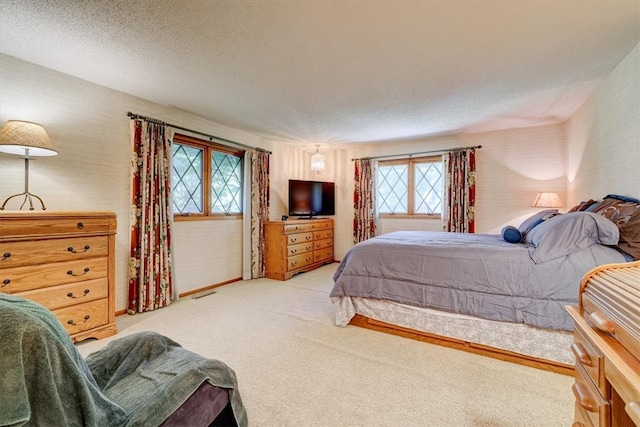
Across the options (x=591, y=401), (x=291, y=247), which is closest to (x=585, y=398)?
(x=591, y=401)

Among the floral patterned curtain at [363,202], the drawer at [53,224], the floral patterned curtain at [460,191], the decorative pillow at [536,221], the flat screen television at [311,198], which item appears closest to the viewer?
the drawer at [53,224]

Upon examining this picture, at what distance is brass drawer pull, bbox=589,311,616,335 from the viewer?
73 cm

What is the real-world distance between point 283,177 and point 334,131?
1406 millimetres

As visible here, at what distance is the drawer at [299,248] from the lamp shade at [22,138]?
9.84 feet

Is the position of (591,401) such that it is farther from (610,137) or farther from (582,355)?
(610,137)

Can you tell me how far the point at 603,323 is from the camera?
29.6 inches

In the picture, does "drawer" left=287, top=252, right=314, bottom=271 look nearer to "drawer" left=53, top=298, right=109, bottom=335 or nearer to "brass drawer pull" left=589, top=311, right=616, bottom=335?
"drawer" left=53, top=298, right=109, bottom=335

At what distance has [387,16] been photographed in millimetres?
1797

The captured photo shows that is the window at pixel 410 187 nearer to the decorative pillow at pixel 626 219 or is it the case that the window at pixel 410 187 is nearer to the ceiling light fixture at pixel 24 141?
the decorative pillow at pixel 626 219

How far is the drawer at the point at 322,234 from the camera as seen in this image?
516 cm

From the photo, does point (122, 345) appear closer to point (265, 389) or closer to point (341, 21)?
point (265, 389)

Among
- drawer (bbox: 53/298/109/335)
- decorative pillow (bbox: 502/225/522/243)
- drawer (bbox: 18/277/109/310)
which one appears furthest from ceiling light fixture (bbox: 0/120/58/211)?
decorative pillow (bbox: 502/225/522/243)

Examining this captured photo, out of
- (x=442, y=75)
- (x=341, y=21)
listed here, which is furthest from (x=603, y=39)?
(x=341, y=21)

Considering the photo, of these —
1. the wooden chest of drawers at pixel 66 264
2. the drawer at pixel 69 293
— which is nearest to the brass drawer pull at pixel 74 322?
the wooden chest of drawers at pixel 66 264
